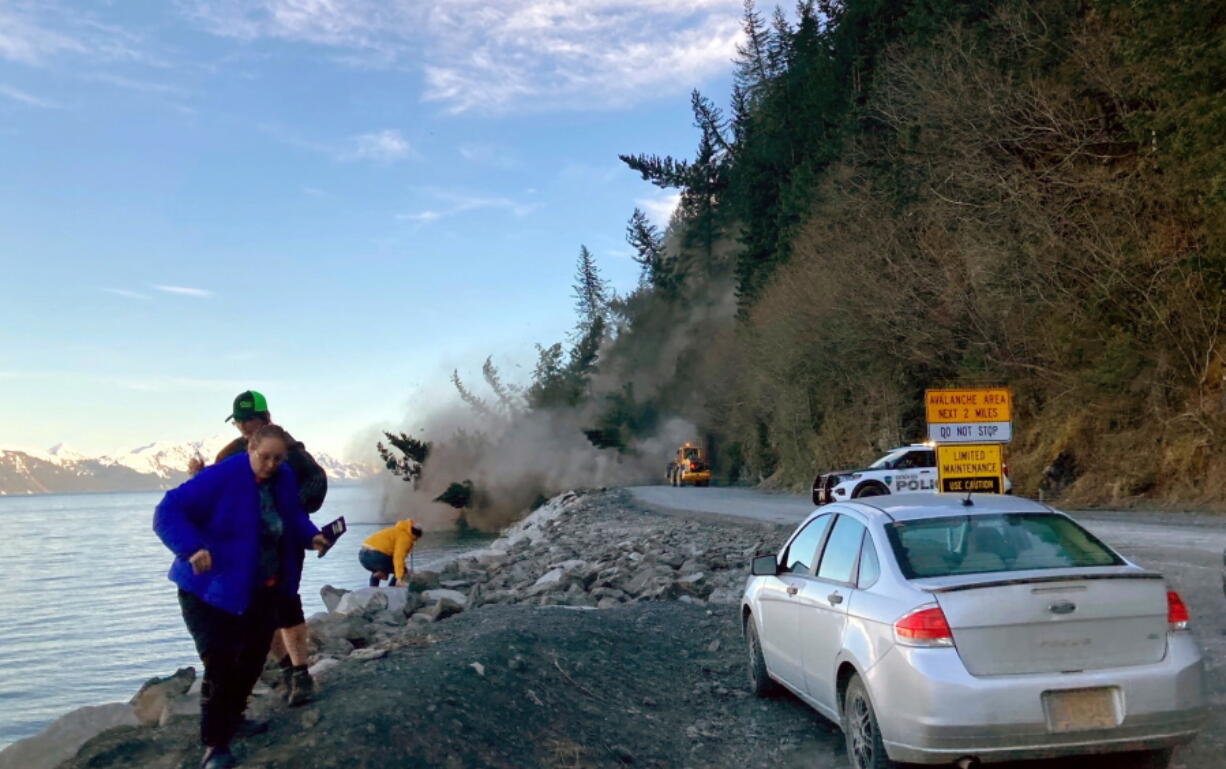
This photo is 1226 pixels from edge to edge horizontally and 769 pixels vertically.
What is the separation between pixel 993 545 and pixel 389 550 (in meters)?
11.5

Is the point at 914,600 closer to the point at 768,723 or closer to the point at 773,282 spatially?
the point at 768,723

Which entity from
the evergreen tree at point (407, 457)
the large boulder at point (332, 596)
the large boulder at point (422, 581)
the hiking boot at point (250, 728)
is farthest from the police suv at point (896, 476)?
the evergreen tree at point (407, 457)

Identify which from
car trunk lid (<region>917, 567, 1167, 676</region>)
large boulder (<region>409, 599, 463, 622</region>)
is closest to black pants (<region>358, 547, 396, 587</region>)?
large boulder (<region>409, 599, 463, 622</region>)

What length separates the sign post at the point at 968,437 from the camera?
42.4ft

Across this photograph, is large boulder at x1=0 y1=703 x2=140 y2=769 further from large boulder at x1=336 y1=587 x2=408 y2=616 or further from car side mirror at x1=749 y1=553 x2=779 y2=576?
→ large boulder at x1=336 y1=587 x2=408 y2=616

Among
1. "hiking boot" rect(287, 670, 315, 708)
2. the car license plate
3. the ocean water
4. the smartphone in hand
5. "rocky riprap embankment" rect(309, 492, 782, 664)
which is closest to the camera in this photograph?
the car license plate

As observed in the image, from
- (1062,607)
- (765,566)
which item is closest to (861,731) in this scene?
(1062,607)

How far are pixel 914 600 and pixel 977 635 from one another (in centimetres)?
34

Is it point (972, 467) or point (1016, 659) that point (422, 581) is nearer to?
point (972, 467)

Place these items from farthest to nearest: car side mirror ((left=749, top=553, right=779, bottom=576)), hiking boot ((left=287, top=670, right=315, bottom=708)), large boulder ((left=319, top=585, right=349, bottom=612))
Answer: large boulder ((left=319, top=585, right=349, bottom=612)) → car side mirror ((left=749, top=553, right=779, bottom=576)) → hiking boot ((left=287, top=670, right=315, bottom=708))

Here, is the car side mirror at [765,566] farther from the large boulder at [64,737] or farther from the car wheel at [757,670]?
the large boulder at [64,737]

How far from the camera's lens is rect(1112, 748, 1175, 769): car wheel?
5.53m

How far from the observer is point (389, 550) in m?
16.0

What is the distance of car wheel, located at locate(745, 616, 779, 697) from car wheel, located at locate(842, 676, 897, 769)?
2.07 meters
